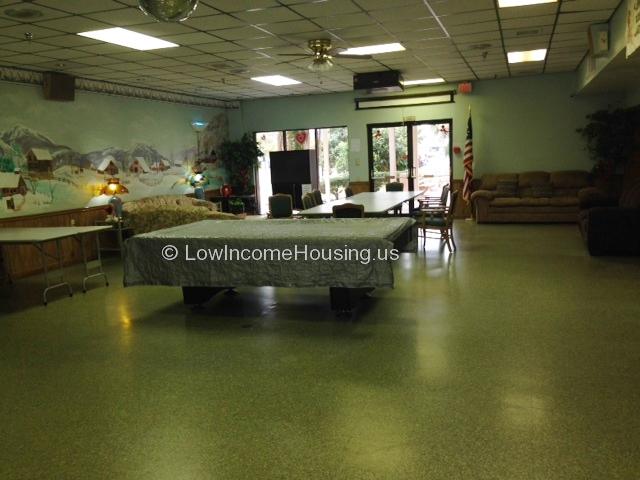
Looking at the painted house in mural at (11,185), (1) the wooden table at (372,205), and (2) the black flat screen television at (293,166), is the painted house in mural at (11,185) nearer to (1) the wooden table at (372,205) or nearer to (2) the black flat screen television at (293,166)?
(1) the wooden table at (372,205)

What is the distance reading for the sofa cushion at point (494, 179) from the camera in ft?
35.3

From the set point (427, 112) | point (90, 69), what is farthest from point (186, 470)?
point (427, 112)

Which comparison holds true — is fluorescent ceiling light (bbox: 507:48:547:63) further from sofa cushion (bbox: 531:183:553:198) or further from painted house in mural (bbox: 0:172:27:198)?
painted house in mural (bbox: 0:172:27:198)

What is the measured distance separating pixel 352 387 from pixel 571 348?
168 centimetres

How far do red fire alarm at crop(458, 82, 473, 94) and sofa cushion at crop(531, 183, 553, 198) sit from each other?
8.10ft

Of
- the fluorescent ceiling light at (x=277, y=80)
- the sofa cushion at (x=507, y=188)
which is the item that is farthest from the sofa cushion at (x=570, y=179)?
the fluorescent ceiling light at (x=277, y=80)

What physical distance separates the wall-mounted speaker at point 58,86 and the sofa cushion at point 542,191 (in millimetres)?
8551

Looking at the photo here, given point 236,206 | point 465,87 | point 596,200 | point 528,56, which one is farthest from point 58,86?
point 596,200

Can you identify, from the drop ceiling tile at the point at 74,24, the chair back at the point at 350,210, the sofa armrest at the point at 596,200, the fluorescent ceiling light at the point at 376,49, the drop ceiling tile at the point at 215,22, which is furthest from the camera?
the sofa armrest at the point at 596,200

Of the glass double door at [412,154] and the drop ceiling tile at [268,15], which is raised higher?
the drop ceiling tile at [268,15]

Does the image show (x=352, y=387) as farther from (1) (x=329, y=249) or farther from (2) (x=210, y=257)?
(2) (x=210, y=257)

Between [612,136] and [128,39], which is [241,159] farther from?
[612,136]

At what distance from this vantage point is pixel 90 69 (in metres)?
7.68

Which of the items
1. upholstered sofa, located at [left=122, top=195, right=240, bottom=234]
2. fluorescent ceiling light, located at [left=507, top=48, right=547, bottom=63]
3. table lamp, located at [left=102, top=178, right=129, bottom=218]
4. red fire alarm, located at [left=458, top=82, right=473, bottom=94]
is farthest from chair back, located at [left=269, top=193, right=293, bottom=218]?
red fire alarm, located at [left=458, top=82, right=473, bottom=94]
